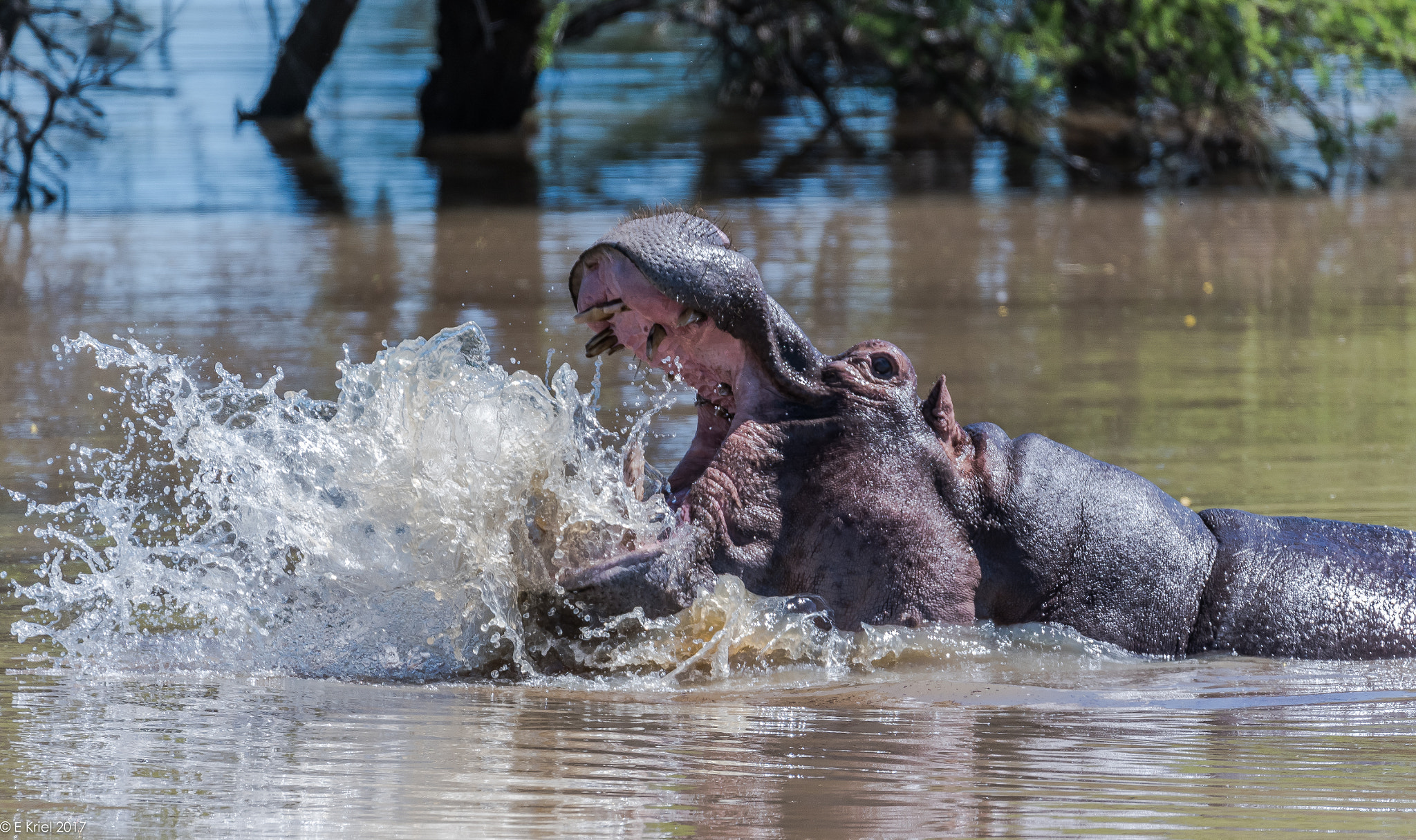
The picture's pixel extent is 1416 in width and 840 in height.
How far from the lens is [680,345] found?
3490 mm

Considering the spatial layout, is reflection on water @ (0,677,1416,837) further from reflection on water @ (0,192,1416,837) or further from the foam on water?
the foam on water

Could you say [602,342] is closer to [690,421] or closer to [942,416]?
[942,416]

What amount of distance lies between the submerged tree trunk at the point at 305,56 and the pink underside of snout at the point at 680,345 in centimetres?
978

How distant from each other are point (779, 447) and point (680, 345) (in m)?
0.28

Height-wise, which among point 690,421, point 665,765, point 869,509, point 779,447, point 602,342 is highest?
point 602,342

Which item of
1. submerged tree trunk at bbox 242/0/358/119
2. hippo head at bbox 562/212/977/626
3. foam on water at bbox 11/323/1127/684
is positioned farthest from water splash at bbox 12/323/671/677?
submerged tree trunk at bbox 242/0/358/119

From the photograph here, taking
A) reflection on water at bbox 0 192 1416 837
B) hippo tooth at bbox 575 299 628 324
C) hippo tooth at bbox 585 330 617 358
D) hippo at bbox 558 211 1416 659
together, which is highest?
hippo tooth at bbox 575 299 628 324

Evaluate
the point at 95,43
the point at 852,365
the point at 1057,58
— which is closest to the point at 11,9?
the point at 95,43

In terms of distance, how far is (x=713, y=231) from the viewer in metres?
3.48

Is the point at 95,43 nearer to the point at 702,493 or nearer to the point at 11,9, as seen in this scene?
the point at 11,9

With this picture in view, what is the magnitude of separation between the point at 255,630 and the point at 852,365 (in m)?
1.42

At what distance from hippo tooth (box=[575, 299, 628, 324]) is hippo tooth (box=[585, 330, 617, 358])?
7 centimetres

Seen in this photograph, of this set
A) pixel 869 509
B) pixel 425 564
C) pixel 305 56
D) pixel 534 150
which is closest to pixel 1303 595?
pixel 869 509

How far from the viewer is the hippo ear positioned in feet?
11.6
